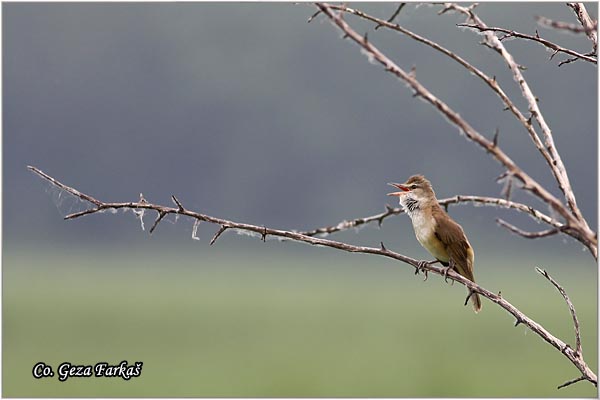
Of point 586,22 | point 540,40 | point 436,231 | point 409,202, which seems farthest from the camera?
point 436,231

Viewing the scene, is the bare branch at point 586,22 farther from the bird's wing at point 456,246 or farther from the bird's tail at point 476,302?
the bird's tail at point 476,302

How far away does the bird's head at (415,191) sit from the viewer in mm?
3051

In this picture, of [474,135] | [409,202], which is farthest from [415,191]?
[474,135]

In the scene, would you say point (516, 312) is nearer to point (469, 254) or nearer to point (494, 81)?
point (494, 81)

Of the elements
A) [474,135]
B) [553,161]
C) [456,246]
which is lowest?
[474,135]

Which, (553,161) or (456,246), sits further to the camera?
(456,246)

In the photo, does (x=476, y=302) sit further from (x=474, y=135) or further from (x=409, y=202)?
(x=474, y=135)

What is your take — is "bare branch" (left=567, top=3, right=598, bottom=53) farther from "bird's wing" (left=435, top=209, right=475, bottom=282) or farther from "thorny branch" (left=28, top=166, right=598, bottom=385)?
"bird's wing" (left=435, top=209, right=475, bottom=282)

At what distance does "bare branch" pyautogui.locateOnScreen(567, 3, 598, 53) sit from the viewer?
70.3 inches

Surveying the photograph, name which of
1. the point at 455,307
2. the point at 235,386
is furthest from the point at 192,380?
the point at 455,307

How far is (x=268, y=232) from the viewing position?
1845 mm

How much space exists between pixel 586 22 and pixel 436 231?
1497mm

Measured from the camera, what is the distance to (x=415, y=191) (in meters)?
3.24

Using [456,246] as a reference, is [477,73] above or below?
below
